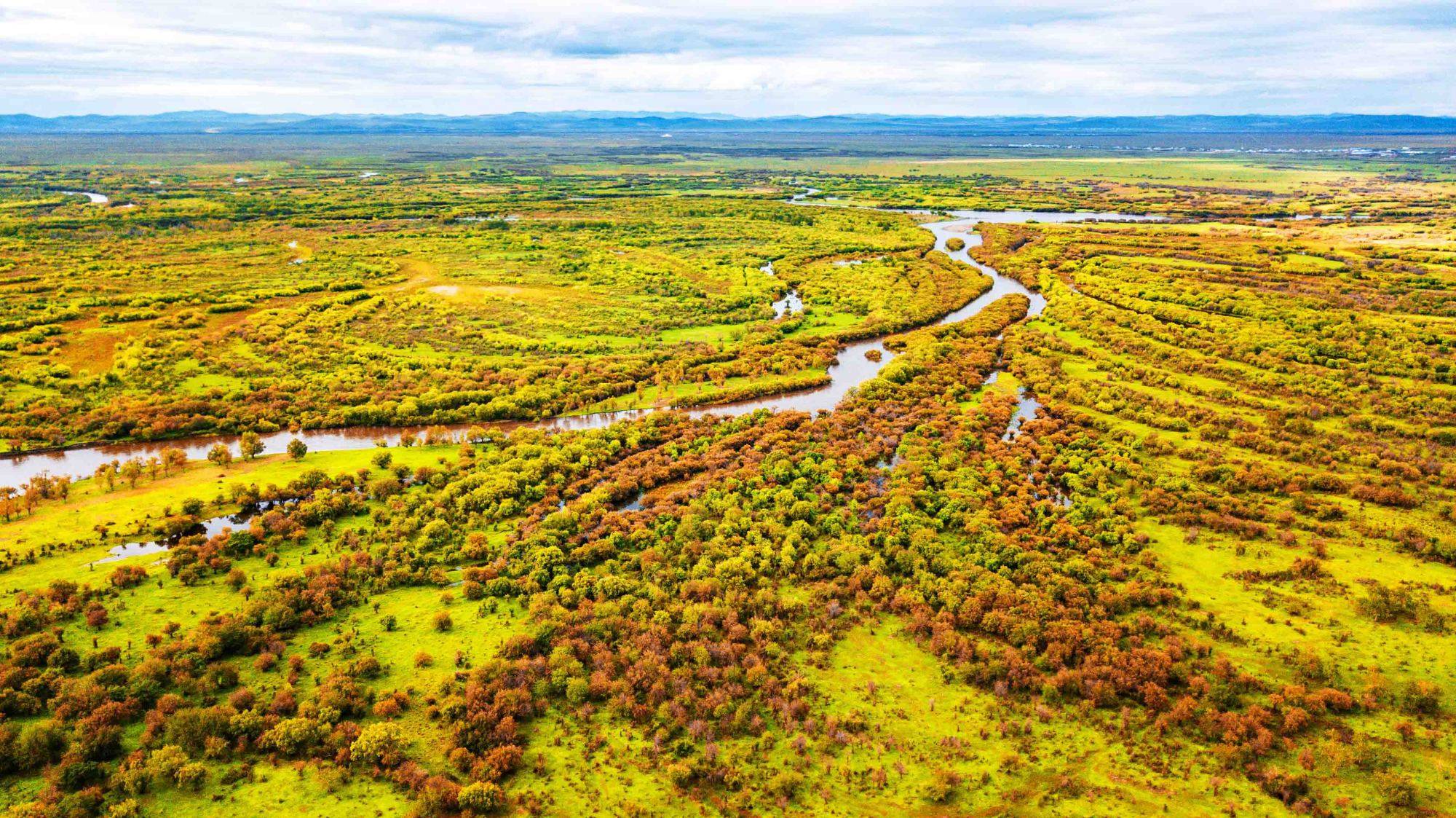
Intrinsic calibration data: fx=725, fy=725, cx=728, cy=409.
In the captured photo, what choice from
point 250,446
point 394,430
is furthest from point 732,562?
point 250,446

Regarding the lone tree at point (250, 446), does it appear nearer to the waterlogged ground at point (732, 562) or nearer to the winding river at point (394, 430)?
the waterlogged ground at point (732, 562)

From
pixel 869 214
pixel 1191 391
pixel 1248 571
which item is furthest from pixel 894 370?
pixel 869 214

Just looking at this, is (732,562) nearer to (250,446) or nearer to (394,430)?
(394,430)

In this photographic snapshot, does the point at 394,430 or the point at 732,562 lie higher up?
the point at 394,430

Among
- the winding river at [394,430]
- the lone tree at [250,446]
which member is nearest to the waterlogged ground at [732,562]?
the winding river at [394,430]

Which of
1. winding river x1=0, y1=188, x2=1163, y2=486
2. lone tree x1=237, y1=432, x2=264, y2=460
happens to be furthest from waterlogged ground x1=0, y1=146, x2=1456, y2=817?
lone tree x1=237, y1=432, x2=264, y2=460

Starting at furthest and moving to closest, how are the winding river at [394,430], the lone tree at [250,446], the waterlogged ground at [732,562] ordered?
1. the winding river at [394,430]
2. the lone tree at [250,446]
3. the waterlogged ground at [732,562]
